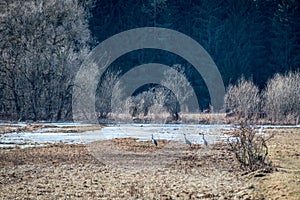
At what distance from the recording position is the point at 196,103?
157ft

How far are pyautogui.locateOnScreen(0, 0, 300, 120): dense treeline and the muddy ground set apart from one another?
2059cm

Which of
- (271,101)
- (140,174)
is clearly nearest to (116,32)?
(271,101)

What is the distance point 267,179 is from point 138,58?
45.2 metres

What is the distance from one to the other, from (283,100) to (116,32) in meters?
25.1

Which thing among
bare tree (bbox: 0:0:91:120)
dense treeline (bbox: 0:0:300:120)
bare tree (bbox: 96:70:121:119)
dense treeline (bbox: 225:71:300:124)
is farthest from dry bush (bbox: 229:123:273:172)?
dense treeline (bbox: 0:0:300:120)

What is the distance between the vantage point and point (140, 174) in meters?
12.5

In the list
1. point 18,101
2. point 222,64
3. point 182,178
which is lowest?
point 182,178

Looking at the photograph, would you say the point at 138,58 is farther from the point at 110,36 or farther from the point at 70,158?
the point at 70,158

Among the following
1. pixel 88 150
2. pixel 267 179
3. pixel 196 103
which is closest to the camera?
pixel 267 179

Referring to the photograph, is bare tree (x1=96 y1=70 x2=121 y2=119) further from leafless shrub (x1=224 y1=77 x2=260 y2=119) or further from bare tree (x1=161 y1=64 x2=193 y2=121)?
leafless shrub (x1=224 y1=77 x2=260 y2=119)

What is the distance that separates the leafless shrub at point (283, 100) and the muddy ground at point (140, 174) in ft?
55.8

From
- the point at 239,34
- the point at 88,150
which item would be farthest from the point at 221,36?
the point at 88,150

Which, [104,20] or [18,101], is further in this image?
[104,20]

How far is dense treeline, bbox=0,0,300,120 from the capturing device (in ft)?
124
